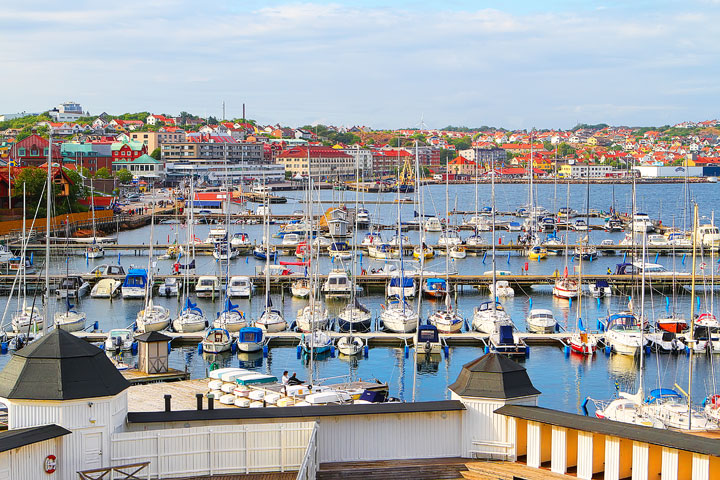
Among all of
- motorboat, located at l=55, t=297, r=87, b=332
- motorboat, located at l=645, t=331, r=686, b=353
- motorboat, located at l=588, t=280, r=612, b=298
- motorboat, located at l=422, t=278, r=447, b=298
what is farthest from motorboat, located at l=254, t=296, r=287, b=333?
motorboat, located at l=588, t=280, r=612, b=298

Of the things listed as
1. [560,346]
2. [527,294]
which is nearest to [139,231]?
[527,294]

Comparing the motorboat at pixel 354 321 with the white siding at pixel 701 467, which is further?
the motorboat at pixel 354 321

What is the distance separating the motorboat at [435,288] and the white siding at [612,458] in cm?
→ 3308

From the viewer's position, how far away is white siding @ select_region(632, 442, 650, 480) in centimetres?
1128

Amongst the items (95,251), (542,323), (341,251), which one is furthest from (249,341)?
(95,251)

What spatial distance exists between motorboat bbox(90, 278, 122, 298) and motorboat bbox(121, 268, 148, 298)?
585mm

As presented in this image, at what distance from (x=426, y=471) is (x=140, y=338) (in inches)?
582

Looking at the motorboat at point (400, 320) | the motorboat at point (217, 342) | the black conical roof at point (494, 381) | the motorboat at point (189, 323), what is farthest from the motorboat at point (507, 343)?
the black conical roof at point (494, 381)

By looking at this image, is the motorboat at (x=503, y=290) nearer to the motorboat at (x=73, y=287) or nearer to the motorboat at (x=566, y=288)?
the motorboat at (x=566, y=288)

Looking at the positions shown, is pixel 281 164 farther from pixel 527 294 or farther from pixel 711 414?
pixel 711 414

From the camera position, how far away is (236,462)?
1218 cm

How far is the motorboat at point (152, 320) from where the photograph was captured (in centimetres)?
3641

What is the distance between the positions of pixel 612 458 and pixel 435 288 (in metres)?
33.4

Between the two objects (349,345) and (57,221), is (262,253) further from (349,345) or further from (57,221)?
(349,345)
